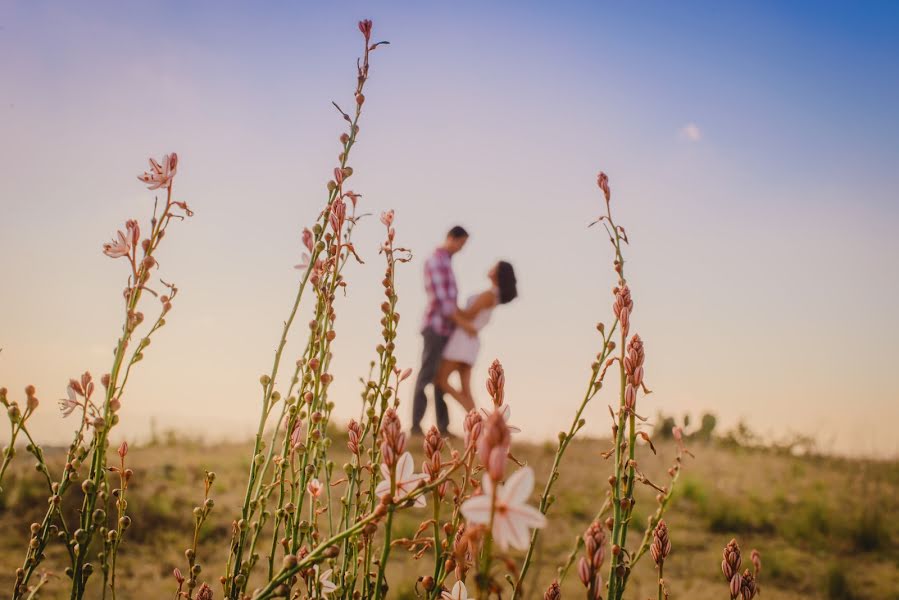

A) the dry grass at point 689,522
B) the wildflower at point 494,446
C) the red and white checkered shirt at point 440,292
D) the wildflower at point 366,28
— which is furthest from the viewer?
the red and white checkered shirt at point 440,292

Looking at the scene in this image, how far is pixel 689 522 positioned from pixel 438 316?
3.21 meters

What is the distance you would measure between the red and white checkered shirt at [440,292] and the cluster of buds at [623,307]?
589 cm

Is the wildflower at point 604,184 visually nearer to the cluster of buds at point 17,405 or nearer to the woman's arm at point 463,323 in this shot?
the cluster of buds at point 17,405

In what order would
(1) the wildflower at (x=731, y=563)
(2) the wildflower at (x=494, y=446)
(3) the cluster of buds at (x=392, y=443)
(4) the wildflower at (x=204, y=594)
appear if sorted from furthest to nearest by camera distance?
(4) the wildflower at (x=204, y=594) < (1) the wildflower at (x=731, y=563) < (3) the cluster of buds at (x=392, y=443) < (2) the wildflower at (x=494, y=446)

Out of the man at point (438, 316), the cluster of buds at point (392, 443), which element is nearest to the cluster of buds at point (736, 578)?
the cluster of buds at point (392, 443)

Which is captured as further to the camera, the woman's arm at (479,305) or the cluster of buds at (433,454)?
the woman's arm at (479,305)

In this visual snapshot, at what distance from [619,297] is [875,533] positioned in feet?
18.9

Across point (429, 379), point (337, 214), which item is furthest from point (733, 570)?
point (429, 379)

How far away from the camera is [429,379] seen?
297 inches

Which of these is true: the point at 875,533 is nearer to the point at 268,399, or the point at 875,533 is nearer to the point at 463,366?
the point at 463,366

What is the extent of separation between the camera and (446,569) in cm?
91

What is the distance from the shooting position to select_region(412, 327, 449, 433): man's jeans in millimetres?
7379

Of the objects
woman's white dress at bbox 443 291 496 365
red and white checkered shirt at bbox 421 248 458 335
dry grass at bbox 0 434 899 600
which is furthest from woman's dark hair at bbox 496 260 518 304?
dry grass at bbox 0 434 899 600

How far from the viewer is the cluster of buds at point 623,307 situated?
45.8 inches
